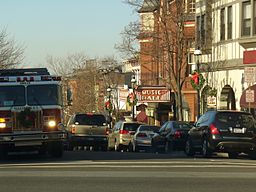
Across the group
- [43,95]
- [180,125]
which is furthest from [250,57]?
[43,95]

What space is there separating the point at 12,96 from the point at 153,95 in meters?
26.7

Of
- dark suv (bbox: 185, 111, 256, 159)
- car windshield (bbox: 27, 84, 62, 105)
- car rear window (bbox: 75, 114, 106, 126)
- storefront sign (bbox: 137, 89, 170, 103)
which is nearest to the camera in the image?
car windshield (bbox: 27, 84, 62, 105)

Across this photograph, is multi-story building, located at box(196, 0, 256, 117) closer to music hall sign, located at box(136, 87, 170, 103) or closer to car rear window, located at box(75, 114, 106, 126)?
music hall sign, located at box(136, 87, 170, 103)

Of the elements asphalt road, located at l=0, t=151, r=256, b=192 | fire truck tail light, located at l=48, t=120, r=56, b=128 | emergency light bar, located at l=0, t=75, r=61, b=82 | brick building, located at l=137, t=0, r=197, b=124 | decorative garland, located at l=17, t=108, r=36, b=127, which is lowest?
asphalt road, located at l=0, t=151, r=256, b=192

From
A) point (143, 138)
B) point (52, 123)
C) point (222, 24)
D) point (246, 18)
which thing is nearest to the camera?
point (52, 123)

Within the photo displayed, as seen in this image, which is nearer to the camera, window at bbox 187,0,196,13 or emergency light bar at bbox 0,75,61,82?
emergency light bar at bbox 0,75,61,82

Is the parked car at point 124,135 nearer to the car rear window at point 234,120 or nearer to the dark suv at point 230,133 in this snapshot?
the dark suv at point 230,133

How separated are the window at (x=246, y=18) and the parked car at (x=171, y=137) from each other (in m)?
7.96

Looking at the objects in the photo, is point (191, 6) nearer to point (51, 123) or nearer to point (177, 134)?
point (177, 134)

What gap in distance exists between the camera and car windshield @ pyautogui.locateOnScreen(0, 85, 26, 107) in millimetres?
20812

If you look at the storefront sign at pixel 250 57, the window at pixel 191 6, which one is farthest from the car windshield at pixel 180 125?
the window at pixel 191 6

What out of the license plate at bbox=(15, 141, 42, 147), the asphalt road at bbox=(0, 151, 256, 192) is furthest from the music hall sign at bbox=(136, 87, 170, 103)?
the asphalt road at bbox=(0, 151, 256, 192)

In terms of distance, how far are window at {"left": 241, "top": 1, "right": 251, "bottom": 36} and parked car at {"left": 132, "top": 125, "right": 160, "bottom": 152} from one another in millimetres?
7707

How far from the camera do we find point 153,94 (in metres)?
47.1
